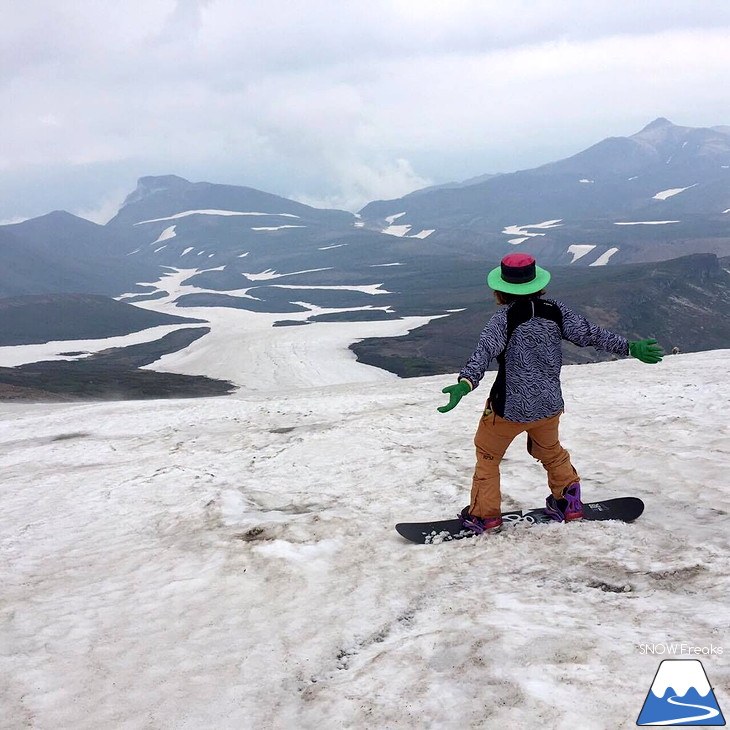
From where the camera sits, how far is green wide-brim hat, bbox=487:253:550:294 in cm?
511

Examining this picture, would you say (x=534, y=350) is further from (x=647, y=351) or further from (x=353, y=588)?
(x=353, y=588)

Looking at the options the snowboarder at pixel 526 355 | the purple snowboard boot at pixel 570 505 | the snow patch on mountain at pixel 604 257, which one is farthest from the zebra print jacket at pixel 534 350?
the snow patch on mountain at pixel 604 257

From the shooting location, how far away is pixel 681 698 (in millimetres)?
2889

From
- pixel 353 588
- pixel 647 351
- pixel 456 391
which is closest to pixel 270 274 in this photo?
pixel 647 351

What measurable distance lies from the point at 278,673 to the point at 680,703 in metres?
2.35

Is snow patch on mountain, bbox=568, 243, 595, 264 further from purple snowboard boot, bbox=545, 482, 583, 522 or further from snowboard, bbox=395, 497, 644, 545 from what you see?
purple snowboard boot, bbox=545, 482, 583, 522

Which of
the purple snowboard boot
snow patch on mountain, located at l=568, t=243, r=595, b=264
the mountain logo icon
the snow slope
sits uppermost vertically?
snow patch on mountain, located at l=568, t=243, r=595, b=264

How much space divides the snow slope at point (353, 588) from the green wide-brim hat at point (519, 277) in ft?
7.26

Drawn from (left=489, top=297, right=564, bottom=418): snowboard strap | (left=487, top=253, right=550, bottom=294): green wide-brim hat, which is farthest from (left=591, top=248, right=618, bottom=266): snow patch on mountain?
(left=487, top=253, right=550, bottom=294): green wide-brim hat

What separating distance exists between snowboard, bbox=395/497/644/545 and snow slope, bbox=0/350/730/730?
160 mm

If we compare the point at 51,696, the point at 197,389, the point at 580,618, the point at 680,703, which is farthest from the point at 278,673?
the point at 197,389

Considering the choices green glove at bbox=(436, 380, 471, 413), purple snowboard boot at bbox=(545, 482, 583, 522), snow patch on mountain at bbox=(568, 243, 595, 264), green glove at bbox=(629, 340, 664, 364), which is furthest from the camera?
snow patch on mountain at bbox=(568, 243, 595, 264)

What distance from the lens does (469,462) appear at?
27.7 ft

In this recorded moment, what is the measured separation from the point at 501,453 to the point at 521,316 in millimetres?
1260
